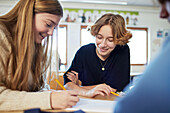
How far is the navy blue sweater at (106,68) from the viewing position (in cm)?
133

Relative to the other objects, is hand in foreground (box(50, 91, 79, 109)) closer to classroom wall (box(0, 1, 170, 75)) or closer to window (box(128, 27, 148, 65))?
classroom wall (box(0, 1, 170, 75))

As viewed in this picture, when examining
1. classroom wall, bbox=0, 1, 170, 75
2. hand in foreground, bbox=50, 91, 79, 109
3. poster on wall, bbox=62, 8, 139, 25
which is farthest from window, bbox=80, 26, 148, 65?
hand in foreground, bbox=50, 91, 79, 109

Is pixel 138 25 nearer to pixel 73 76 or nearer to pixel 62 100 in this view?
pixel 73 76

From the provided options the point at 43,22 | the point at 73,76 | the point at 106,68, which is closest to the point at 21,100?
the point at 43,22

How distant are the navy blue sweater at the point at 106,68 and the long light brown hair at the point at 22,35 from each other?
0.53 meters

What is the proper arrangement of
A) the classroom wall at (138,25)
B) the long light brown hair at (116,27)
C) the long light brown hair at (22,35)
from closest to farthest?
the long light brown hair at (22,35)
the long light brown hair at (116,27)
the classroom wall at (138,25)

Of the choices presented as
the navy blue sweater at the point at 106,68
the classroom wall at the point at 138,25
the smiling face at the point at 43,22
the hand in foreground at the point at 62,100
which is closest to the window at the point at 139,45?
the classroom wall at the point at 138,25

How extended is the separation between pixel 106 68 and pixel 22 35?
76 cm

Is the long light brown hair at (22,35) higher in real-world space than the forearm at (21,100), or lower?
higher

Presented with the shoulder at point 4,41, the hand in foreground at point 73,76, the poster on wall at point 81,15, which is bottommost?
the hand in foreground at point 73,76

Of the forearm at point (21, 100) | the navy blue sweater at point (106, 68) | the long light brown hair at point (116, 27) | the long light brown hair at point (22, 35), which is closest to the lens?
the forearm at point (21, 100)

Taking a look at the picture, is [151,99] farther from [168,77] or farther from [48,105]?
[48,105]

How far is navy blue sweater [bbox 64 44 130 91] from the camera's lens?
1327mm

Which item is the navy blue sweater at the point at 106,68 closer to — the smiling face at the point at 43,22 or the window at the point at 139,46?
the smiling face at the point at 43,22
